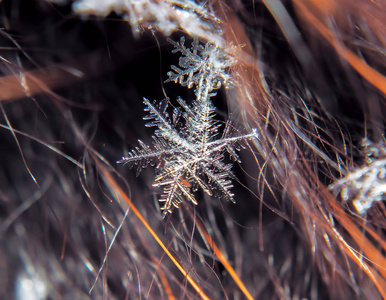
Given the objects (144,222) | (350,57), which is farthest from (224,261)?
(350,57)

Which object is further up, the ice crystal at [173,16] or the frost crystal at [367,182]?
the ice crystal at [173,16]

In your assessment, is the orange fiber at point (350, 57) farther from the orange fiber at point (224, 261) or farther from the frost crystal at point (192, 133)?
the orange fiber at point (224, 261)

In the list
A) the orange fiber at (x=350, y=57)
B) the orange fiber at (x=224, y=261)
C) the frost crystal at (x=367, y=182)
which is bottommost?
the orange fiber at (x=224, y=261)

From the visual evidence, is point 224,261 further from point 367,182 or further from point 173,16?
point 173,16

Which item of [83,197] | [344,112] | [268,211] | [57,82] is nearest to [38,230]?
[83,197]

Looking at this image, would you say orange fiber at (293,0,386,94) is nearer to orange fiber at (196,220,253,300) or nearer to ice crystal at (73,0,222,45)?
ice crystal at (73,0,222,45)

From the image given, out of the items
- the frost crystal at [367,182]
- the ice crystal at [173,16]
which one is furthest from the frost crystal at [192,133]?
the frost crystal at [367,182]
